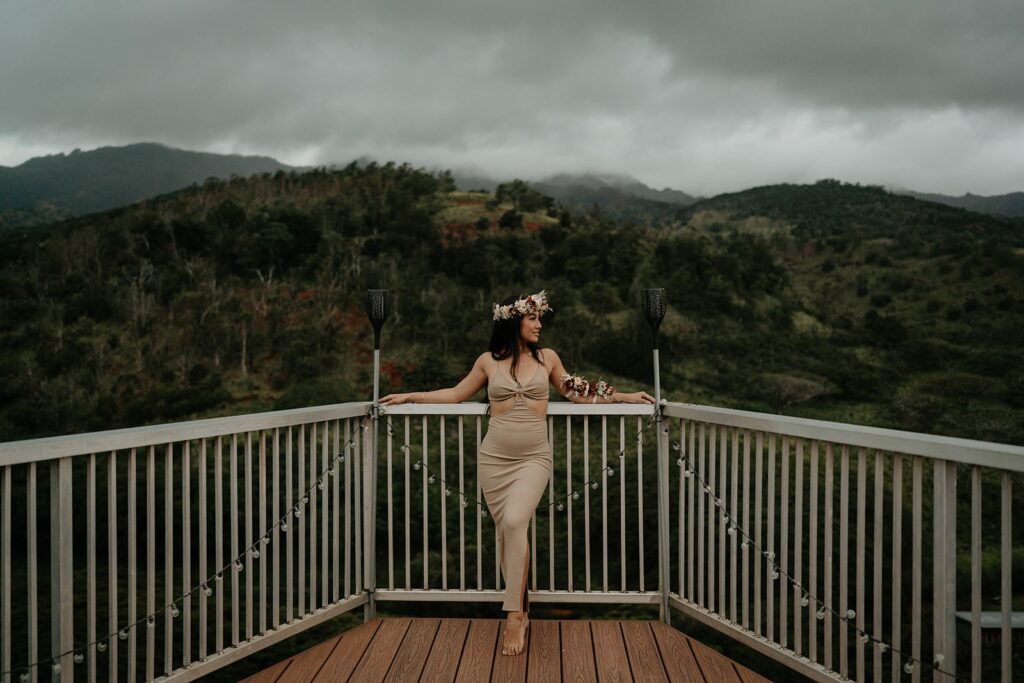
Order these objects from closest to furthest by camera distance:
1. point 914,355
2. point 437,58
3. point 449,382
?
point 449,382, point 914,355, point 437,58

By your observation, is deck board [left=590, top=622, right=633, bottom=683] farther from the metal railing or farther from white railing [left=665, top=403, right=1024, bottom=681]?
white railing [left=665, top=403, right=1024, bottom=681]

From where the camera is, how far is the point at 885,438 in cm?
213

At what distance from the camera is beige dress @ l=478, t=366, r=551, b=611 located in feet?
9.40

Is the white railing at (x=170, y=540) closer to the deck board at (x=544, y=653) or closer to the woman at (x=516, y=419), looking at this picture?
the woman at (x=516, y=419)

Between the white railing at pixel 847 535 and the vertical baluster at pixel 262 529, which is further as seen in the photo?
the vertical baluster at pixel 262 529

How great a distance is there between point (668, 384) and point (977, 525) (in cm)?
1561

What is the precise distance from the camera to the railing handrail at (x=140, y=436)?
1926mm

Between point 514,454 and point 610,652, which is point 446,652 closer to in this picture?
point 610,652

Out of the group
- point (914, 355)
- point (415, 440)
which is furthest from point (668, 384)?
point (914, 355)

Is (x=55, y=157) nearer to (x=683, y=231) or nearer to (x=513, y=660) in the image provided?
(x=683, y=231)

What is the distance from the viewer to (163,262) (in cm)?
2053

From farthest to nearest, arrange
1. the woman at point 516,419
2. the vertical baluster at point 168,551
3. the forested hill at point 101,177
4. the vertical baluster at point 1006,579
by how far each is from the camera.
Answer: the forested hill at point 101,177 < the woman at point 516,419 < the vertical baluster at point 168,551 < the vertical baluster at point 1006,579

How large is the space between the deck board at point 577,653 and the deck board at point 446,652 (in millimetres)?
453

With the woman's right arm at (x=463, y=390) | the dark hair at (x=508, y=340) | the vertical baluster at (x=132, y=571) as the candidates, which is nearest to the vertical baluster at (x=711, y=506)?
the dark hair at (x=508, y=340)
